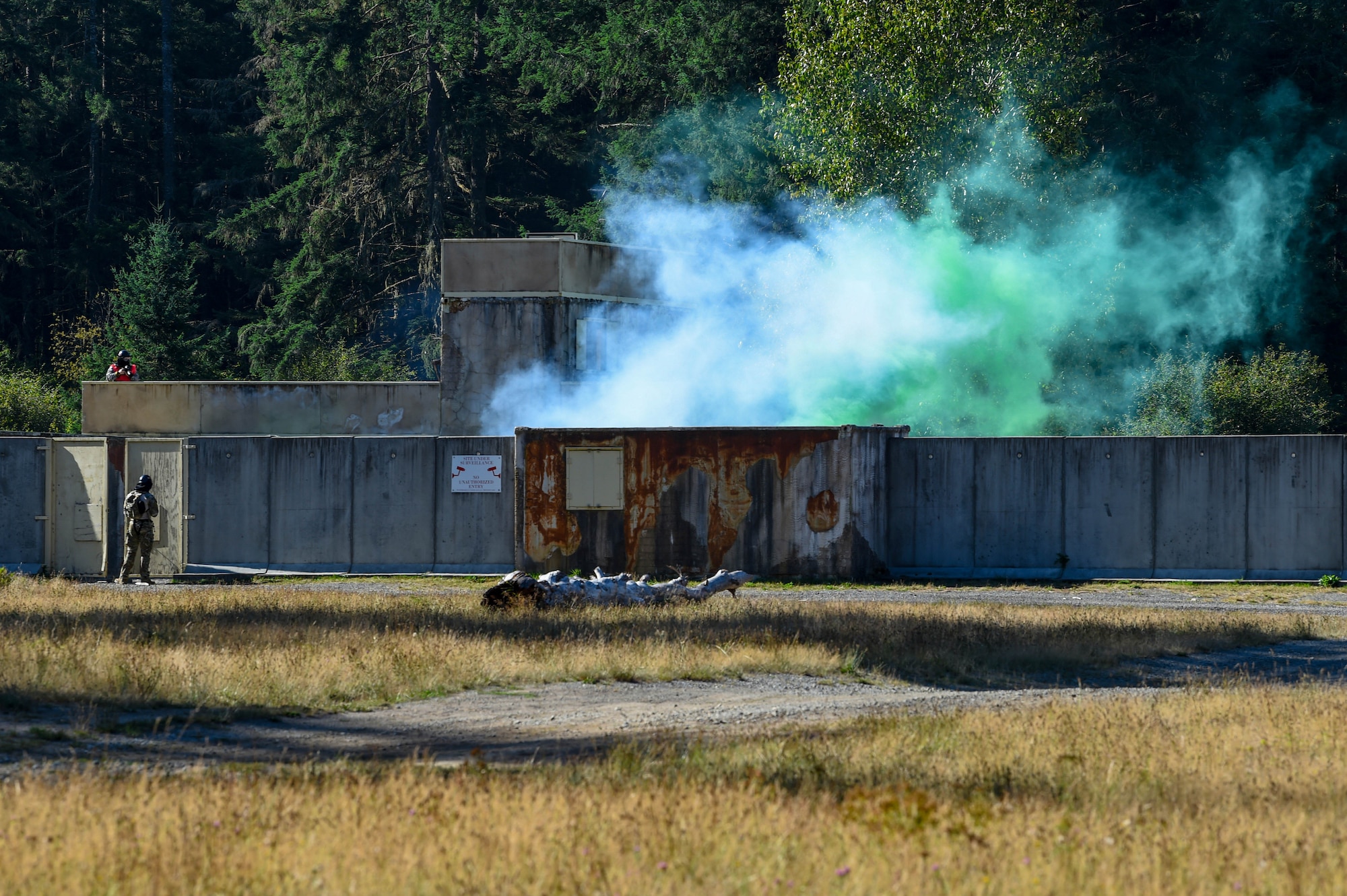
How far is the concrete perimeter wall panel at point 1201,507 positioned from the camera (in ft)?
78.9

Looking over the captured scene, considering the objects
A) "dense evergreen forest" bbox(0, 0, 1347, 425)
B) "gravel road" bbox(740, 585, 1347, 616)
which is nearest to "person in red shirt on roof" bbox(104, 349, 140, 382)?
"dense evergreen forest" bbox(0, 0, 1347, 425)

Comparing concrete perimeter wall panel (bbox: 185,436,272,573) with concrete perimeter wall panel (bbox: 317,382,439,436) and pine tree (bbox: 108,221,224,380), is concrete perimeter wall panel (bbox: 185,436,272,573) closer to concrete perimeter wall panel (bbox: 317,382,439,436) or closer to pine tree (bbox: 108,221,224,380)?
concrete perimeter wall panel (bbox: 317,382,439,436)

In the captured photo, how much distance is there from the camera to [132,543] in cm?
2406

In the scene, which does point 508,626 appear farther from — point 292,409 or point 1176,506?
point 292,409

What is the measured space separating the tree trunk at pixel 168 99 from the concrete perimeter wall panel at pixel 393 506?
39.5m

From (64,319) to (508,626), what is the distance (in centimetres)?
5106

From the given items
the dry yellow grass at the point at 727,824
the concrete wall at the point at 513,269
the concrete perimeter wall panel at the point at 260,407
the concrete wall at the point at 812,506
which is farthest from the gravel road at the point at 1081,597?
the concrete perimeter wall panel at the point at 260,407

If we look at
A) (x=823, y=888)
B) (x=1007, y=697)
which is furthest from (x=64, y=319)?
(x=823, y=888)

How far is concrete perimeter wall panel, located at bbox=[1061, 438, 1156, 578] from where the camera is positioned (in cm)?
2431

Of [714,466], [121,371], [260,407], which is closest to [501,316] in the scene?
[260,407]

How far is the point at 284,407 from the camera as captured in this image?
112 ft

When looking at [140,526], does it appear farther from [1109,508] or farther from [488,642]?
[1109,508]

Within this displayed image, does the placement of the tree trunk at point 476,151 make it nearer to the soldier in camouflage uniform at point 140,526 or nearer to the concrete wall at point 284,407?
the concrete wall at point 284,407

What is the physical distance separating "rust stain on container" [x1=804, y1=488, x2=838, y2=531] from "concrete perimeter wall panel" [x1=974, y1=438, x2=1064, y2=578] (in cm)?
258
